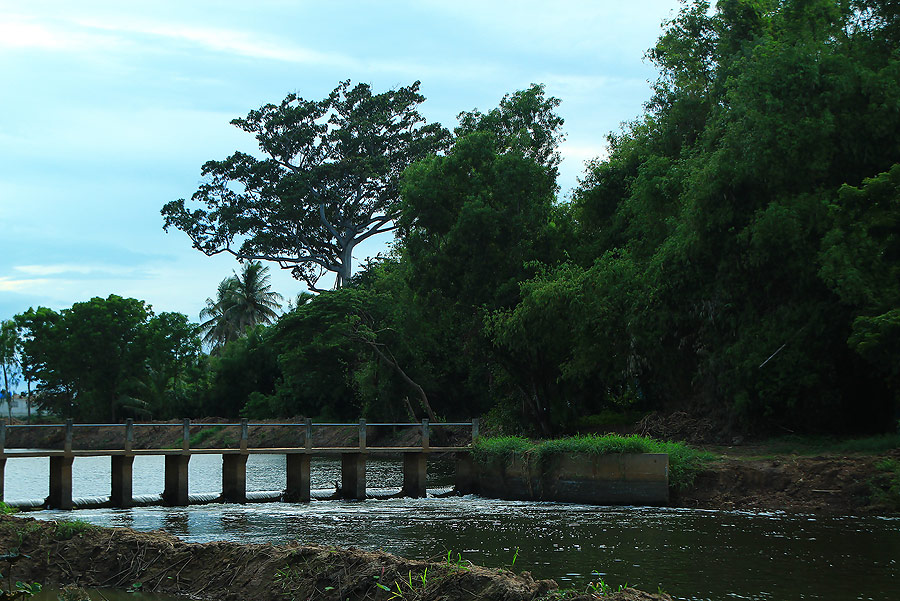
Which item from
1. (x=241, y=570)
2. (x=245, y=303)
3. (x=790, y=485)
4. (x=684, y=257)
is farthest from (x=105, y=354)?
(x=241, y=570)

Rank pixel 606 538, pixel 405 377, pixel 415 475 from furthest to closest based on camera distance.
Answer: pixel 405 377, pixel 415 475, pixel 606 538

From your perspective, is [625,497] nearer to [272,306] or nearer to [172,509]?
[172,509]

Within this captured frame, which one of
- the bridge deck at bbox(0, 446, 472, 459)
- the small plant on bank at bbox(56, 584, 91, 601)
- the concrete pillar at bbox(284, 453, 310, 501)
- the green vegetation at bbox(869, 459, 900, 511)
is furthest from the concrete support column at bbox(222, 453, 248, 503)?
the green vegetation at bbox(869, 459, 900, 511)

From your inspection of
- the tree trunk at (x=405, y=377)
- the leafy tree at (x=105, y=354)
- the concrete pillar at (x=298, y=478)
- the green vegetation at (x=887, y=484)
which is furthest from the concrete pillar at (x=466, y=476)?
the leafy tree at (x=105, y=354)

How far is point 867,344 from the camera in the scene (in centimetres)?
2275

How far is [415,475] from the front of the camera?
2834 cm

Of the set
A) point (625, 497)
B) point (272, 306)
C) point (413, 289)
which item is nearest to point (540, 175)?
point (413, 289)

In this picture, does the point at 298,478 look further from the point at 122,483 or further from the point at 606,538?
the point at 606,538

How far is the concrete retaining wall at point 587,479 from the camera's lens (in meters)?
23.7

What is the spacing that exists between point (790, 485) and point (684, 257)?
8164mm

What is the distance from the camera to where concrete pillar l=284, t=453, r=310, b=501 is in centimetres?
2662

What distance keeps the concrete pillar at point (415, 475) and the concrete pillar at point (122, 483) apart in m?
7.70

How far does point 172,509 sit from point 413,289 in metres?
17.5

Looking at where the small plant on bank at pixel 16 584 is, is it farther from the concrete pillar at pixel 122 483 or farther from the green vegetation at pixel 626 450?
the green vegetation at pixel 626 450
